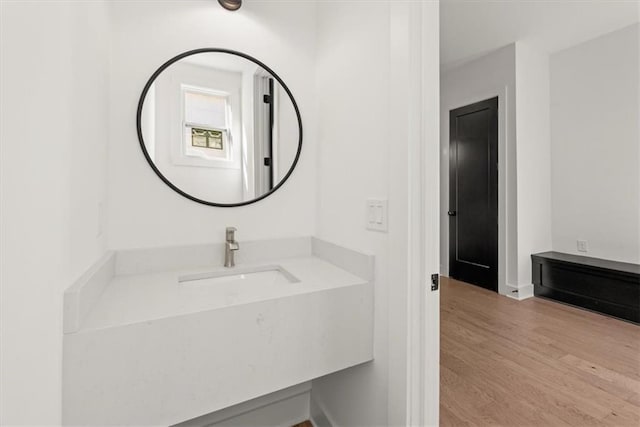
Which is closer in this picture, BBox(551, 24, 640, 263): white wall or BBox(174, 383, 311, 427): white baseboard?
BBox(174, 383, 311, 427): white baseboard

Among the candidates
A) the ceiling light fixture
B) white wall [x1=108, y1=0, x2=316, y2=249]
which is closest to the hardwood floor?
white wall [x1=108, y1=0, x2=316, y2=249]

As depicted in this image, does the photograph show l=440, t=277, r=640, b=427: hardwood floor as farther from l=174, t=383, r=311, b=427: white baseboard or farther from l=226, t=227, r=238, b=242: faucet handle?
l=226, t=227, r=238, b=242: faucet handle

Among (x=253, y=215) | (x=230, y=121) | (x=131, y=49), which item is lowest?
(x=253, y=215)

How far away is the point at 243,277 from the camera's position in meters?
1.40

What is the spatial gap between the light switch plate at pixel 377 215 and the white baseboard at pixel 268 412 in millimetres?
984

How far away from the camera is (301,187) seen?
65.7 inches

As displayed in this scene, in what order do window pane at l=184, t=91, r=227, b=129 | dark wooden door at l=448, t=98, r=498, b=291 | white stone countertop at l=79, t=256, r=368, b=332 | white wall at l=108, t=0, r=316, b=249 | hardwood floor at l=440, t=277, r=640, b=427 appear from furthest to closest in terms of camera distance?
1. dark wooden door at l=448, t=98, r=498, b=291
2. hardwood floor at l=440, t=277, r=640, b=427
3. window pane at l=184, t=91, r=227, b=129
4. white wall at l=108, t=0, r=316, b=249
5. white stone countertop at l=79, t=256, r=368, b=332

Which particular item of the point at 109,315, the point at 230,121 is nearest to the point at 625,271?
the point at 230,121

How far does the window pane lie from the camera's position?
4.62ft

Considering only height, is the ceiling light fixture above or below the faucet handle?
above

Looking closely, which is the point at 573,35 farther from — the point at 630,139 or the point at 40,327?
the point at 40,327

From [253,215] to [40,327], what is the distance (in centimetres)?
96

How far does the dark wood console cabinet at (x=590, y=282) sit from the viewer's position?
261cm

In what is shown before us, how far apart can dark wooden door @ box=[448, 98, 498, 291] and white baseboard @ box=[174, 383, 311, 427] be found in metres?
2.82
